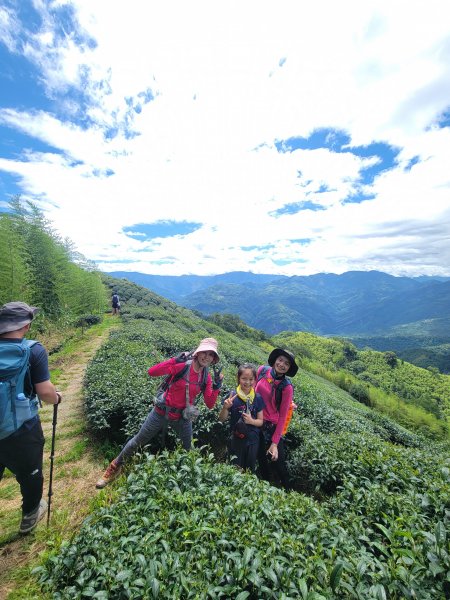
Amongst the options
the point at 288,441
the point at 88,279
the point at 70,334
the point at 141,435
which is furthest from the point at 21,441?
the point at 88,279

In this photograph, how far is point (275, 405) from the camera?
4.95 meters

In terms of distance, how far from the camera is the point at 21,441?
353cm

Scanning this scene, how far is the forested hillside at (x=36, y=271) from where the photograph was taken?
15.8m

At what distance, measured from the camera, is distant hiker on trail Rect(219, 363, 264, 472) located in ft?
15.4

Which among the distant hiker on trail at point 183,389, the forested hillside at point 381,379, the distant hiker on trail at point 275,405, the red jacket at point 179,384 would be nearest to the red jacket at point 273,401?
the distant hiker on trail at point 275,405

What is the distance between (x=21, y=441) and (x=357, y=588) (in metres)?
3.72

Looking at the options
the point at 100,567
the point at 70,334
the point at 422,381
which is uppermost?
the point at 100,567

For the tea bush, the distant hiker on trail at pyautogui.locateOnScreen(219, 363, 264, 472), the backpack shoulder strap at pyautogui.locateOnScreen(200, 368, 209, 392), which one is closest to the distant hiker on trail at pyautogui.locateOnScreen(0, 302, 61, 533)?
the tea bush

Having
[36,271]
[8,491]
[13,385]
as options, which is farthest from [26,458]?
[36,271]

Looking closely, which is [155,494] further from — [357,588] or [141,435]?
[357,588]

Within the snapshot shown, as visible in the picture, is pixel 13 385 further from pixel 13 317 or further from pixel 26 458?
pixel 26 458

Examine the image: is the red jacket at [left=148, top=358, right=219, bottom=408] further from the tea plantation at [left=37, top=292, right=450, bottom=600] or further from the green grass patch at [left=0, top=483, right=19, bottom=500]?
the green grass patch at [left=0, top=483, right=19, bottom=500]

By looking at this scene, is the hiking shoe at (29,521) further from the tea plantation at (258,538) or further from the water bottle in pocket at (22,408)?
the water bottle in pocket at (22,408)

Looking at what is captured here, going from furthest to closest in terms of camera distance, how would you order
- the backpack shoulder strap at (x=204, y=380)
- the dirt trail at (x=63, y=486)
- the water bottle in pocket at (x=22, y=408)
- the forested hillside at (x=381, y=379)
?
the forested hillside at (x=381, y=379), the backpack shoulder strap at (x=204, y=380), the dirt trail at (x=63, y=486), the water bottle in pocket at (x=22, y=408)
